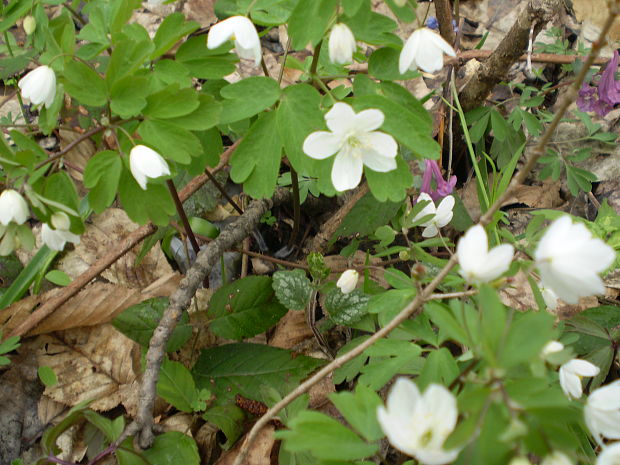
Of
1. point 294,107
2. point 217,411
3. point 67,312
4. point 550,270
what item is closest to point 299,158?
point 294,107

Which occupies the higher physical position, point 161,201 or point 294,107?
point 294,107

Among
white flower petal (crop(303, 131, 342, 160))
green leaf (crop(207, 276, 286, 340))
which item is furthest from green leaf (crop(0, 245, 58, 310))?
white flower petal (crop(303, 131, 342, 160))

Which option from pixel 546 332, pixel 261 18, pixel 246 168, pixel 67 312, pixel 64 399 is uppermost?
pixel 261 18

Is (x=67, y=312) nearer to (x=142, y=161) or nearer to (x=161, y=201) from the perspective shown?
(x=161, y=201)

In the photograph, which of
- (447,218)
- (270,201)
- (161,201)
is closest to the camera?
(161,201)

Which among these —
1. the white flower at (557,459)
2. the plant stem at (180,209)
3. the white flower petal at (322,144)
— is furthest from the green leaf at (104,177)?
the white flower at (557,459)

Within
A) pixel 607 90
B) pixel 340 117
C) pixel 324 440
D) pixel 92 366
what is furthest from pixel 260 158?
pixel 607 90

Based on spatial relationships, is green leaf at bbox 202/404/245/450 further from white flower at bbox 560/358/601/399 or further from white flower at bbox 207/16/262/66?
white flower at bbox 207/16/262/66

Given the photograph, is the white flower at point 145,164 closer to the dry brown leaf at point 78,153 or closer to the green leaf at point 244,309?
the green leaf at point 244,309

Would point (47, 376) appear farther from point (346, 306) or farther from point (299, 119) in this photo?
point (299, 119)
